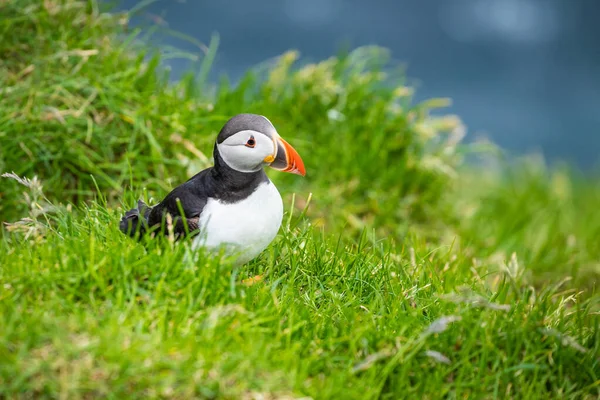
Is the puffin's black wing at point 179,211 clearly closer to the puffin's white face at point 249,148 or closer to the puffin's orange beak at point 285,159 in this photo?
the puffin's white face at point 249,148

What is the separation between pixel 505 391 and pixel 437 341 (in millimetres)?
358

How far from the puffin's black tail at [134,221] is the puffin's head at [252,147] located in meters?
0.51

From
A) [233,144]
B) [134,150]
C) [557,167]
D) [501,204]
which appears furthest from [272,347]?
[557,167]

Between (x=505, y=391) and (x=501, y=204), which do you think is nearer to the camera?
(x=505, y=391)

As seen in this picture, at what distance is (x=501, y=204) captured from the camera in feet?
26.8

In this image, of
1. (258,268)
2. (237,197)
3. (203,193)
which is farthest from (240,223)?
(258,268)

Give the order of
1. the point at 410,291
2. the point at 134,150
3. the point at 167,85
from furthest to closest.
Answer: the point at 167,85
the point at 134,150
the point at 410,291

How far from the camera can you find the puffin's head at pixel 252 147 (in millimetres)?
3092

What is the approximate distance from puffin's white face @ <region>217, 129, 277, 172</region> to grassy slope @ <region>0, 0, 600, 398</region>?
0.45m

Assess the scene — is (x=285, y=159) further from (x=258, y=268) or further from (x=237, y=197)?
(x=258, y=268)

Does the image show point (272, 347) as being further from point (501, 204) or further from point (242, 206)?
point (501, 204)

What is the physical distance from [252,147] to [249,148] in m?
0.01

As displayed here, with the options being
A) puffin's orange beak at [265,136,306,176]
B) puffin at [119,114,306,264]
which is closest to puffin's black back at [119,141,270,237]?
puffin at [119,114,306,264]

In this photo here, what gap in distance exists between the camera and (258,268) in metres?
3.63
